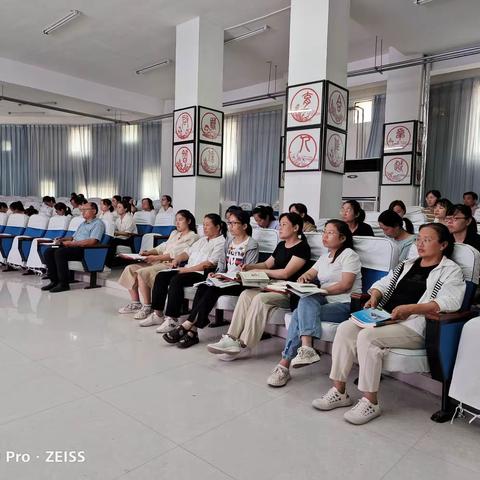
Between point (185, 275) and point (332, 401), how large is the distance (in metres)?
1.55

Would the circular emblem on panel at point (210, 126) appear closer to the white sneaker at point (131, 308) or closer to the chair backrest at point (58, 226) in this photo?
the chair backrest at point (58, 226)

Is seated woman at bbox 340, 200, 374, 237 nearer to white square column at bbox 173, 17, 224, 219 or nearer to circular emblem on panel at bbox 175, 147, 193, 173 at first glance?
white square column at bbox 173, 17, 224, 219

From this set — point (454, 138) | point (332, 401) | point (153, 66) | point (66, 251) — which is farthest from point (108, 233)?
point (454, 138)

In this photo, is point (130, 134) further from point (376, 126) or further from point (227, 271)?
point (227, 271)

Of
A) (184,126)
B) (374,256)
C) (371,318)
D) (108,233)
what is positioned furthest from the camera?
(184,126)

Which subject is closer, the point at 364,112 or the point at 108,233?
the point at 108,233

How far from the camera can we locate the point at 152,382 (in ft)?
7.94

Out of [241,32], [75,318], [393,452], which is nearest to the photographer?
[393,452]

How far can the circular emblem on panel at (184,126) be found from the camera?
6.17 m

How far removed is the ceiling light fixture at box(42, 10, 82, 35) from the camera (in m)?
6.04

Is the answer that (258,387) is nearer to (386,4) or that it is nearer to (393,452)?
(393,452)

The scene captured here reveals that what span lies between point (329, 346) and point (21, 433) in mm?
1921

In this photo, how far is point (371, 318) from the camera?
7.00ft

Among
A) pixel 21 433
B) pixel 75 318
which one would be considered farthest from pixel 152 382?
pixel 75 318
